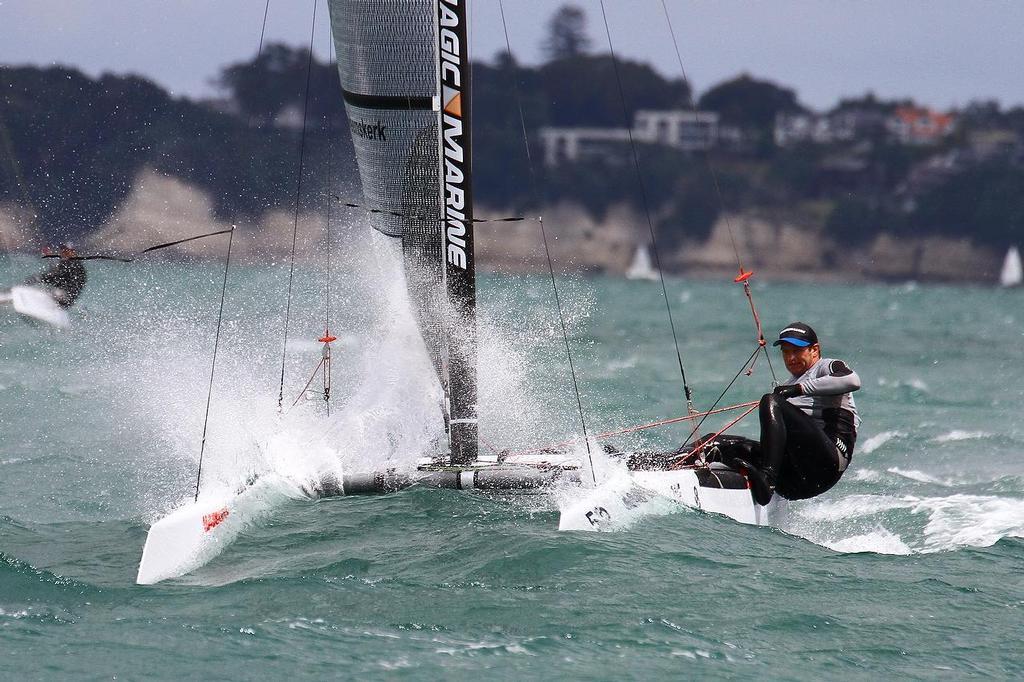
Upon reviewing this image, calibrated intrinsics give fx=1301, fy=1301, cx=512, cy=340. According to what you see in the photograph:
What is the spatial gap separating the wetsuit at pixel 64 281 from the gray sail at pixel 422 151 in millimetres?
2879

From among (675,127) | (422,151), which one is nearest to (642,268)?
(675,127)

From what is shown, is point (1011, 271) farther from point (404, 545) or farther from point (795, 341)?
point (404, 545)

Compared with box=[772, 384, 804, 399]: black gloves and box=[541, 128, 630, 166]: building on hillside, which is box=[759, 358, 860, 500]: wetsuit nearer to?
box=[772, 384, 804, 399]: black gloves

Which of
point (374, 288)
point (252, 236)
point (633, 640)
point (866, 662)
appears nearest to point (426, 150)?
point (374, 288)

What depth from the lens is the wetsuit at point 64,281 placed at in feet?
29.8

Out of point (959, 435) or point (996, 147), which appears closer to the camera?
point (959, 435)

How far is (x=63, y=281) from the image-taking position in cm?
936

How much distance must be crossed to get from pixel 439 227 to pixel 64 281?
373cm

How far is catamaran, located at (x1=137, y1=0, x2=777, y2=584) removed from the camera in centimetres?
655

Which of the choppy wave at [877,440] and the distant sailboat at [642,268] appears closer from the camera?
the choppy wave at [877,440]

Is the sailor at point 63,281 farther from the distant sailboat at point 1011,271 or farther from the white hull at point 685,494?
the distant sailboat at point 1011,271

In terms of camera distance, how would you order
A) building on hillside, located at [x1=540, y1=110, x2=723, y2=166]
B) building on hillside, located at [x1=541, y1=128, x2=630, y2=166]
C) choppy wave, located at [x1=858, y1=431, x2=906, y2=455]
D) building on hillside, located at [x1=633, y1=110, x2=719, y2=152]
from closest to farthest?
choppy wave, located at [x1=858, y1=431, x2=906, y2=455] → building on hillside, located at [x1=541, y1=128, x2=630, y2=166] → building on hillside, located at [x1=540, y1=110, x2=723, y2=166] → building on hillside, located at [x1=633, y1=110, x2=719, y2=152]

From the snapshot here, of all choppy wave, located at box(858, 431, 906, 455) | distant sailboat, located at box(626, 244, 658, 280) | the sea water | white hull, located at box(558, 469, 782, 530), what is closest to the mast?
the sea water

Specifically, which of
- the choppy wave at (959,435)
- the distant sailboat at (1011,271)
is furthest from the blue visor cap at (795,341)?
the distant sailboat at (1011,271)
